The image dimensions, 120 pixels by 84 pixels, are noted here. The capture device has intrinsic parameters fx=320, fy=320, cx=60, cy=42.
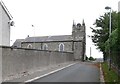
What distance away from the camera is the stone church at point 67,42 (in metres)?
105

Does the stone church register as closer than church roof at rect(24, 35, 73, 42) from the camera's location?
Yes

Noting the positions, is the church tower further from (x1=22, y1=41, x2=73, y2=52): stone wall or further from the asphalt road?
the asphalt road

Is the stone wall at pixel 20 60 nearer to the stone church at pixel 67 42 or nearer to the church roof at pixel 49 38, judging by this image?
the stone church at pixel 67 42

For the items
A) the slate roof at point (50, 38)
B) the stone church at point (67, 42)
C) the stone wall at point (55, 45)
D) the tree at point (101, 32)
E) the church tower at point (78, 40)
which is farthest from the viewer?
the slate roof at point (50, 38)

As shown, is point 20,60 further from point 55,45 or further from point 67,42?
point 55,45

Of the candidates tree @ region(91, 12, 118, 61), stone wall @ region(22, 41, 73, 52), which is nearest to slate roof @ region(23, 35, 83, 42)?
stone wall @ region(22, 41, 73, 52)

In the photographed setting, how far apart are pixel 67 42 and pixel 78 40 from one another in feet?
13.6

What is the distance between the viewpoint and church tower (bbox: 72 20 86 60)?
343 ft

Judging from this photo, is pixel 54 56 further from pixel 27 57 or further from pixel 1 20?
pixel 27 57

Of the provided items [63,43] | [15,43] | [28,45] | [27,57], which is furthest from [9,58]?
[15,43]

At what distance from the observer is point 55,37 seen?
114 m

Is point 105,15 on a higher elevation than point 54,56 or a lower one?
higher

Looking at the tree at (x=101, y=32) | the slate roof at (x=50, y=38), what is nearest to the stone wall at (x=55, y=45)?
the slate roof at (x=50, y=38)

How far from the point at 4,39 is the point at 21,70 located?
11.6 metres
